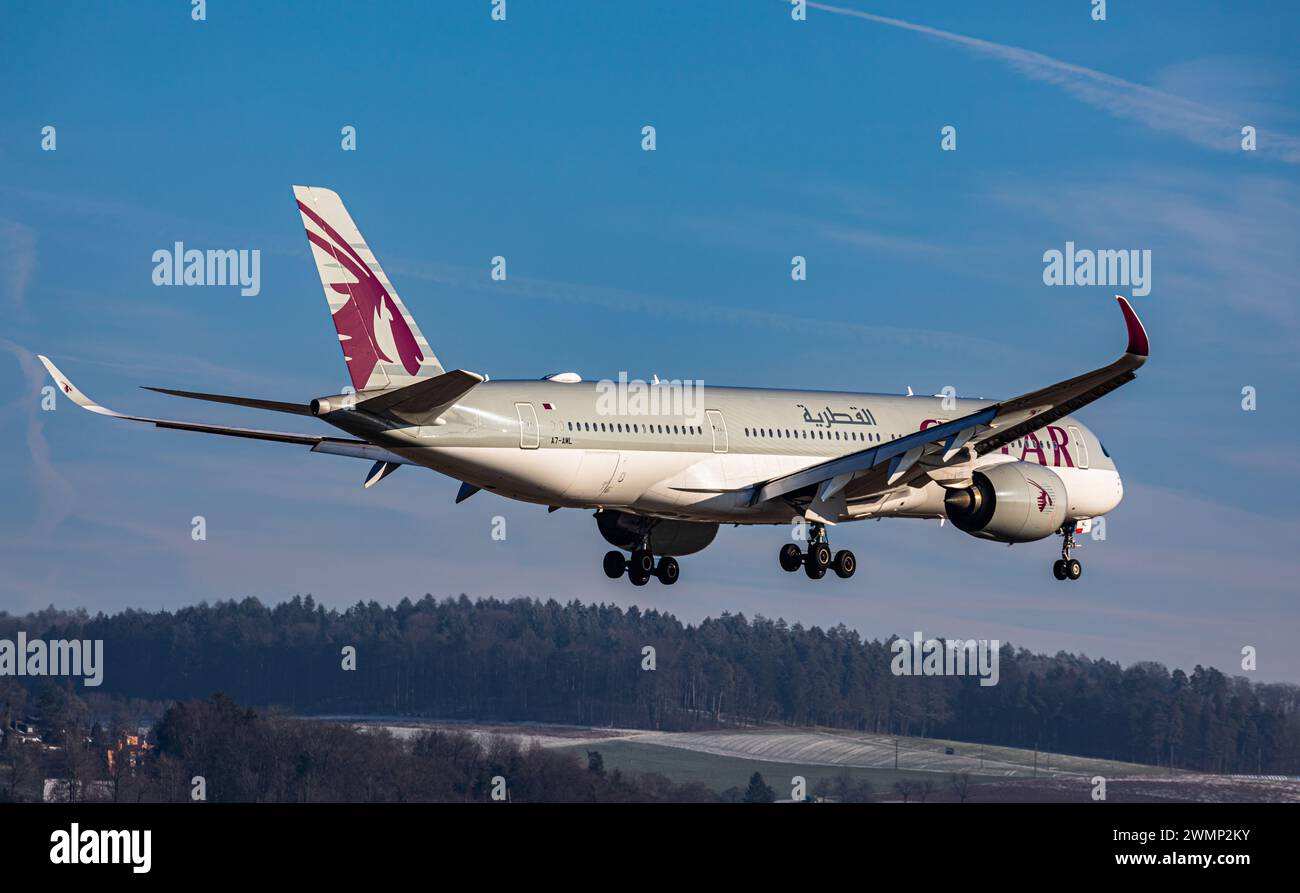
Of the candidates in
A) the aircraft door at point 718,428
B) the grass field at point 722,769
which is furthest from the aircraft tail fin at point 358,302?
the grass field at point 722,769

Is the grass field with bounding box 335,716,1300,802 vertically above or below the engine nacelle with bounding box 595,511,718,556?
below

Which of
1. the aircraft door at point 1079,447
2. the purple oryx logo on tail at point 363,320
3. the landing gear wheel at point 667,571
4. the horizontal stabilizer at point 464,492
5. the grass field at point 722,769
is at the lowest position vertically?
the grass field at point 722,769

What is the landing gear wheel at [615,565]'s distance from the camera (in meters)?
51.4

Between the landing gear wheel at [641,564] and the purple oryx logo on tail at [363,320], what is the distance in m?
11.4

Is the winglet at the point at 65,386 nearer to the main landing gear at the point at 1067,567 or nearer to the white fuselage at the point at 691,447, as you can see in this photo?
the white fuselage at the point at 691,447

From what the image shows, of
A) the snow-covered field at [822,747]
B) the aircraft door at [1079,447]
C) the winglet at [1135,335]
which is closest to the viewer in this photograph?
the winglet at [1135,335]

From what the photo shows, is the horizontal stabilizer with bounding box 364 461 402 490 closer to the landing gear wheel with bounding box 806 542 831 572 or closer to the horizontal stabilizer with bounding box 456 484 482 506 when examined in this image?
the horizontal stabilizer with bounding box 456 484 482 506

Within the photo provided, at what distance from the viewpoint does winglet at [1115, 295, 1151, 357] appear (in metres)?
37.9

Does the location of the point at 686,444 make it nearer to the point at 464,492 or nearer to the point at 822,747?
the point at 464,492

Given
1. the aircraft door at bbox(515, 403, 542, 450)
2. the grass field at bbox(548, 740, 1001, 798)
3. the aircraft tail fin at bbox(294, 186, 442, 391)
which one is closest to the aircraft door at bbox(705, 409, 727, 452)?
the aircraft door at bbox(515, 403, 542, 450)

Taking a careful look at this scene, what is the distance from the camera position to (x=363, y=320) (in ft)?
137
